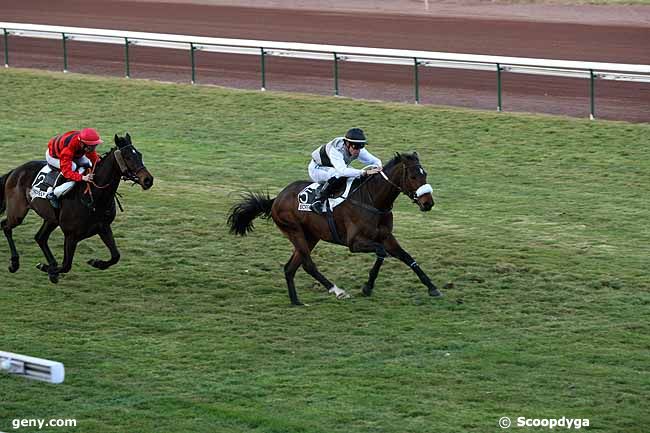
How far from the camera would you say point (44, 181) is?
13383mm

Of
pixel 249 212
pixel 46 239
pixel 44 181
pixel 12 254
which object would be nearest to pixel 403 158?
pixel 249 212

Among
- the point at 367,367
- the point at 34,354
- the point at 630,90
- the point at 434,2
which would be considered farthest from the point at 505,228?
the point at 434,2

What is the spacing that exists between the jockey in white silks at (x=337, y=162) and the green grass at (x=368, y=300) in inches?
45.1

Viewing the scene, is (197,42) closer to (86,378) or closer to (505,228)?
(505,228)

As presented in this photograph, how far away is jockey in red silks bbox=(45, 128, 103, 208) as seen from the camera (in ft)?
42.1

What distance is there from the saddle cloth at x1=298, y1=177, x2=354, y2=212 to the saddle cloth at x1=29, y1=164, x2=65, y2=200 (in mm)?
2515

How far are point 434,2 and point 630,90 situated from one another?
10453 millimetres

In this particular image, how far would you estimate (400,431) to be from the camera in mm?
9172

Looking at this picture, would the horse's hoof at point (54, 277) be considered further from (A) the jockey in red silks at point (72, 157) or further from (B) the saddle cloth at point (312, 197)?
(B) the saddle cloth at point (312, 197)

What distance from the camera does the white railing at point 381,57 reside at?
21.5 metres
